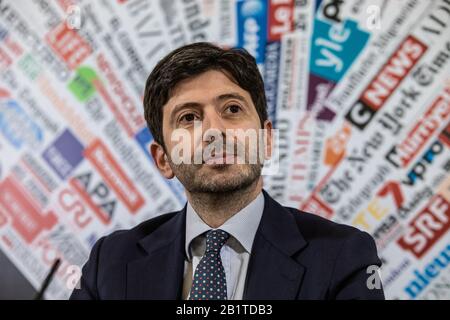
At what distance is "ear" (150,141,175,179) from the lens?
1308 mm

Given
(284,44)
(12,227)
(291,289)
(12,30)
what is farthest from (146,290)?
(12,30)

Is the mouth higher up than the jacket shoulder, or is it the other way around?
the mouth

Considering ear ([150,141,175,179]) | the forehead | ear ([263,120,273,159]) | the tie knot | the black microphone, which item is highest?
the forehead

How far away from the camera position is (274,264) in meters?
1.15

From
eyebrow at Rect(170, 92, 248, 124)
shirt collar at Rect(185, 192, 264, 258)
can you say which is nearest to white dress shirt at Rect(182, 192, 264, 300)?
shirt collar at Rect(185, 192, 264, 258)

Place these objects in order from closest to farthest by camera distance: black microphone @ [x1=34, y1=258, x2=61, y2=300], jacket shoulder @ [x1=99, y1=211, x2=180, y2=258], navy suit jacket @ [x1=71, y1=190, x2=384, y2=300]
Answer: navy suit jacket @ [x1=71, y1=190, x2=384, y2=300], jacket shoulder @ [x1=99, y1=211, x2=180, y2=258], black microphone @ [x1=34, y1=258, x2=61, y2=300]

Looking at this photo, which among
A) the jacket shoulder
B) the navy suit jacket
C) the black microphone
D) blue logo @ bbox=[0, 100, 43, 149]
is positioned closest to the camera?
the navy suit jacket

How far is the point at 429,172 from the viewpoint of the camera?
1457 mm

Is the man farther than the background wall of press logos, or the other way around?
the background wall of press logos

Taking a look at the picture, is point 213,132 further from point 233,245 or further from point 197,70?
point 233,245

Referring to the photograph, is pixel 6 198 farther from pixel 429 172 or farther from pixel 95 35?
pixel 429 172

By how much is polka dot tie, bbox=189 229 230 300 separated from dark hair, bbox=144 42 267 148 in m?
0.31

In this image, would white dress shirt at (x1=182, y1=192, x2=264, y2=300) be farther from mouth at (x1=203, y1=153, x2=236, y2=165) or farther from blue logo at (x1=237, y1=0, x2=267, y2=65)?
blue logo at (x1=237, y1=0, x2=267, y2=65)

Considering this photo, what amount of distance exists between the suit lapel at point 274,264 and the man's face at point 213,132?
124 mm
